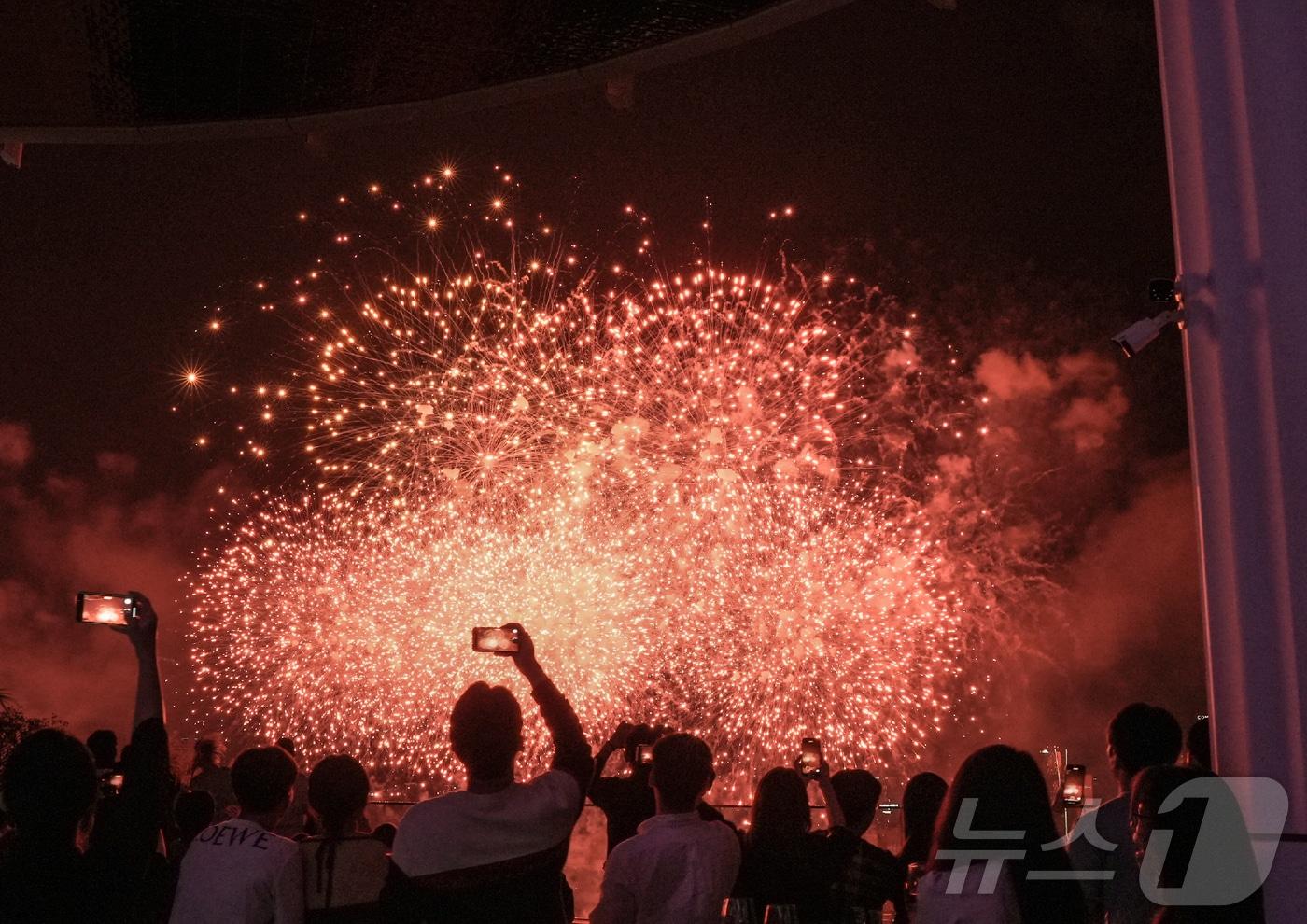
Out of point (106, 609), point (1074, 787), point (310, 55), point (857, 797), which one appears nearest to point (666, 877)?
point (857, 797)

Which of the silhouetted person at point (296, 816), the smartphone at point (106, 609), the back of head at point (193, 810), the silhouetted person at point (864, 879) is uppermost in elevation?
the smartphone at point (106, 609)

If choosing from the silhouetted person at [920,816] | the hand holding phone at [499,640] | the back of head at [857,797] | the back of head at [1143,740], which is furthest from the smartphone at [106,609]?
the back of head at [1143,740]

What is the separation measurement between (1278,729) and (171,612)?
53.1 feet

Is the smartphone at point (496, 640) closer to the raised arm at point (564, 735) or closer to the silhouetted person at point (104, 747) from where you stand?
the raised arm at point (564, 735)

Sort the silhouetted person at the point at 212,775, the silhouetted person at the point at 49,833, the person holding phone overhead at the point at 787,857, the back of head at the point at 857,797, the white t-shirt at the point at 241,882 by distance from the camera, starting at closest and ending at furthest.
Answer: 1. the silhouetted person at the point at 49,833
2. the white t-shirt at the point at 241,882
3. the person holding phone overhead at the point at 787,857
4. the back of head at the point at 857,797
5. the silhouetted person at the point at 212,775

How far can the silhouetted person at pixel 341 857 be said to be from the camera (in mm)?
3967

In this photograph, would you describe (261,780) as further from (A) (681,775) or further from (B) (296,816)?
(B) (296,816)

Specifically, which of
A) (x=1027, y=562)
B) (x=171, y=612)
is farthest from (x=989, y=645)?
(x=171, y=612)

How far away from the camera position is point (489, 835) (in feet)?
11.3

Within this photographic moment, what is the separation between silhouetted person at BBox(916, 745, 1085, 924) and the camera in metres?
3.46

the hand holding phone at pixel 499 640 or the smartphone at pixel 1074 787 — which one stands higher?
the hand holding phone at pixel 499 640

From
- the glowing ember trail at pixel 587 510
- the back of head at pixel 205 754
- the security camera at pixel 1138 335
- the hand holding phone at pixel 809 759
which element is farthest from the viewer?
the glowing ember trail at pixel 587 510

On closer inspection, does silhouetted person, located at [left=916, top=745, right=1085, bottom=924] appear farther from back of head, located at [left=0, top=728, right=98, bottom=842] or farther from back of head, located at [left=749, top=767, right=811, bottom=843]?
back of head, located at [left=0, top=728, right=98, bottom=842]

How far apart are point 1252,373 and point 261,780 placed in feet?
10.4
